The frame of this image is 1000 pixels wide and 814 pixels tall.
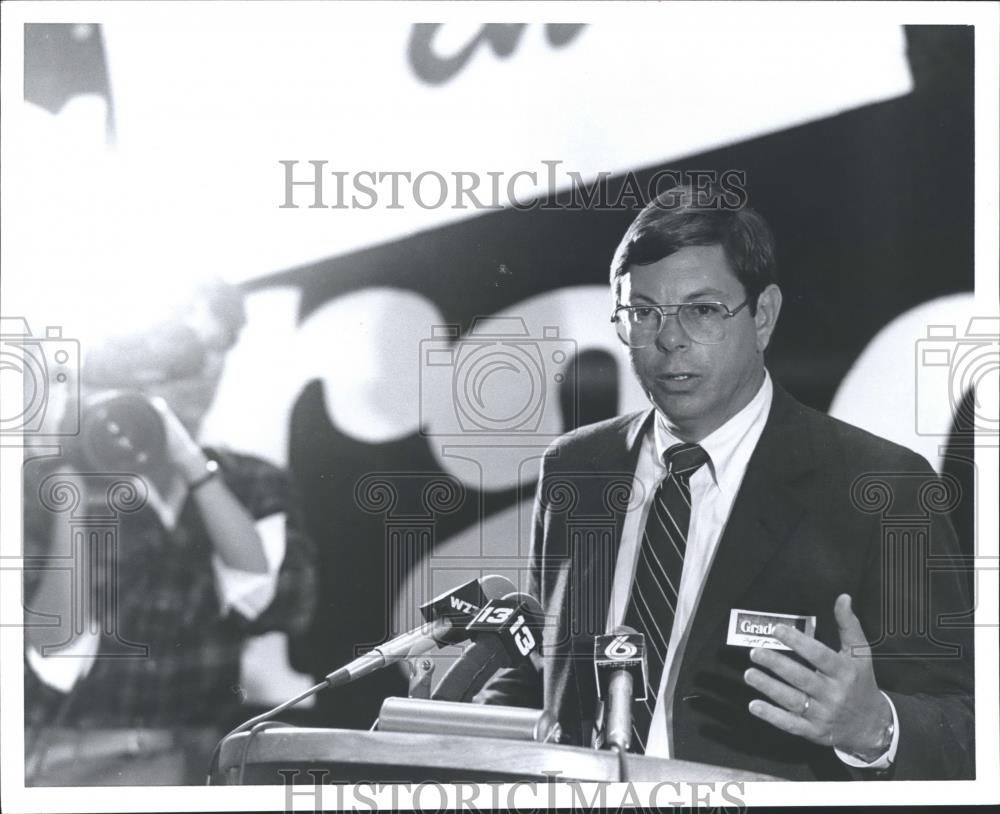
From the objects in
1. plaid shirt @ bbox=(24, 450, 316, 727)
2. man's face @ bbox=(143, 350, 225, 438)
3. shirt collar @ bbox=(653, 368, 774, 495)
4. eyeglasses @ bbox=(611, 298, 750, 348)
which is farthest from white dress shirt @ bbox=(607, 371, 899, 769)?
man's face @ bbox=(143, 350, 225, 438)

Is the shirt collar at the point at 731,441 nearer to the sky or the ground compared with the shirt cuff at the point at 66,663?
nearer to the sky

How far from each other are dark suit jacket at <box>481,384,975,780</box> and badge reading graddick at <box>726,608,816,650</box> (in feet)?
0.06

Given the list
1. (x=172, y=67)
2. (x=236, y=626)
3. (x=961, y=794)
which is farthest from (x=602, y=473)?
(x=172, y=67)

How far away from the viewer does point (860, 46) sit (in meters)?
2.52

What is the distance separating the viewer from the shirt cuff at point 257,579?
2.48 meters

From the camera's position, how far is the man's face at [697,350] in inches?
95.7

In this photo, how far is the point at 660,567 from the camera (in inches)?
96.6

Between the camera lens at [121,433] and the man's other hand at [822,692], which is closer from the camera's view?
the man's other hand at [822,692]

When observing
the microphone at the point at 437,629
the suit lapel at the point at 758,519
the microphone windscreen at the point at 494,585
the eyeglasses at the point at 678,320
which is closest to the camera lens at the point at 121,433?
the microphone at the point at 437,629

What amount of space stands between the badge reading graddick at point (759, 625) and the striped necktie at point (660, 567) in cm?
14

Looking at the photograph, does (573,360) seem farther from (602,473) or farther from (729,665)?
(729,665)

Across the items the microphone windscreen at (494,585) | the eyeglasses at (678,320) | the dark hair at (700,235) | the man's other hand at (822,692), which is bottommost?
the man's other hand at (822,692)

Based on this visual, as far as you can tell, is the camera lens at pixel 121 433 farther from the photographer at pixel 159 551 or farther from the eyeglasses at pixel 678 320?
the eyeglasses at pixel 678 320

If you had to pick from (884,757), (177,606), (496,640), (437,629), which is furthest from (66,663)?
(884,757)
